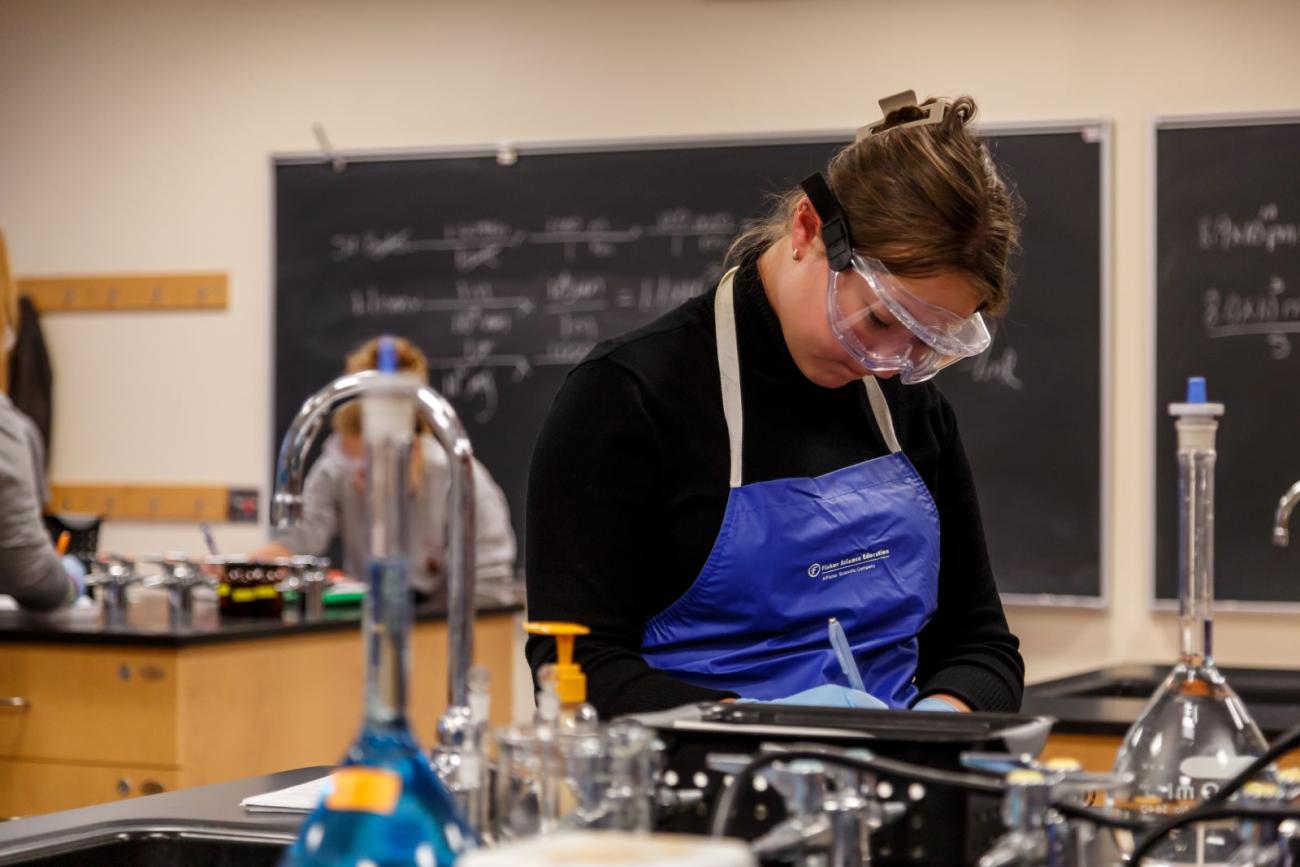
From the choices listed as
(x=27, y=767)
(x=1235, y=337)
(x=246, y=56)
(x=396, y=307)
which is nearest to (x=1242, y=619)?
(x=1235, y=337)

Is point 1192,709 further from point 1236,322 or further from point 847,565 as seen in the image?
point 1236,322

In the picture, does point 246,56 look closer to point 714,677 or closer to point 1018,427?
point 1018,427

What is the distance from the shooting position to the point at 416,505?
4.44 metres

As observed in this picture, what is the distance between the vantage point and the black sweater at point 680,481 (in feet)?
4.94

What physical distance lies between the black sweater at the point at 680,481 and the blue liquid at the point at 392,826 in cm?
71

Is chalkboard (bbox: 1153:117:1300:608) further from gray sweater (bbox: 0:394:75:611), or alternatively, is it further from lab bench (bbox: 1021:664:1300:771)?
gray sweater (bbox: 0:394:75:611)

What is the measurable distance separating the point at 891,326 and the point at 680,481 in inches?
9.8

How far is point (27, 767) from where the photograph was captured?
135 inches

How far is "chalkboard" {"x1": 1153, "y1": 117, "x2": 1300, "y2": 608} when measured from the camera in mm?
4047

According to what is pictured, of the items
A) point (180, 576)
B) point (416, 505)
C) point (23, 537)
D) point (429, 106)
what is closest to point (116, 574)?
point (180, 576)

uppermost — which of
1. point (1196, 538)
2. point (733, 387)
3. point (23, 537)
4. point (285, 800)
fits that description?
point (733, 387)

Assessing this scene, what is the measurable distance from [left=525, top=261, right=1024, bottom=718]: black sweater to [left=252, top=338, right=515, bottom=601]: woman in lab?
2.61m

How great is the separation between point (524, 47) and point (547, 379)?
947 millimetres

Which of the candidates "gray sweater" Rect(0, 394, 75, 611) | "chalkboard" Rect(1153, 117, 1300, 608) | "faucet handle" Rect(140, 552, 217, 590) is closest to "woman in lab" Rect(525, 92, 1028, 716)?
"gray sweater" Rect(0, 394, 75, 611)
